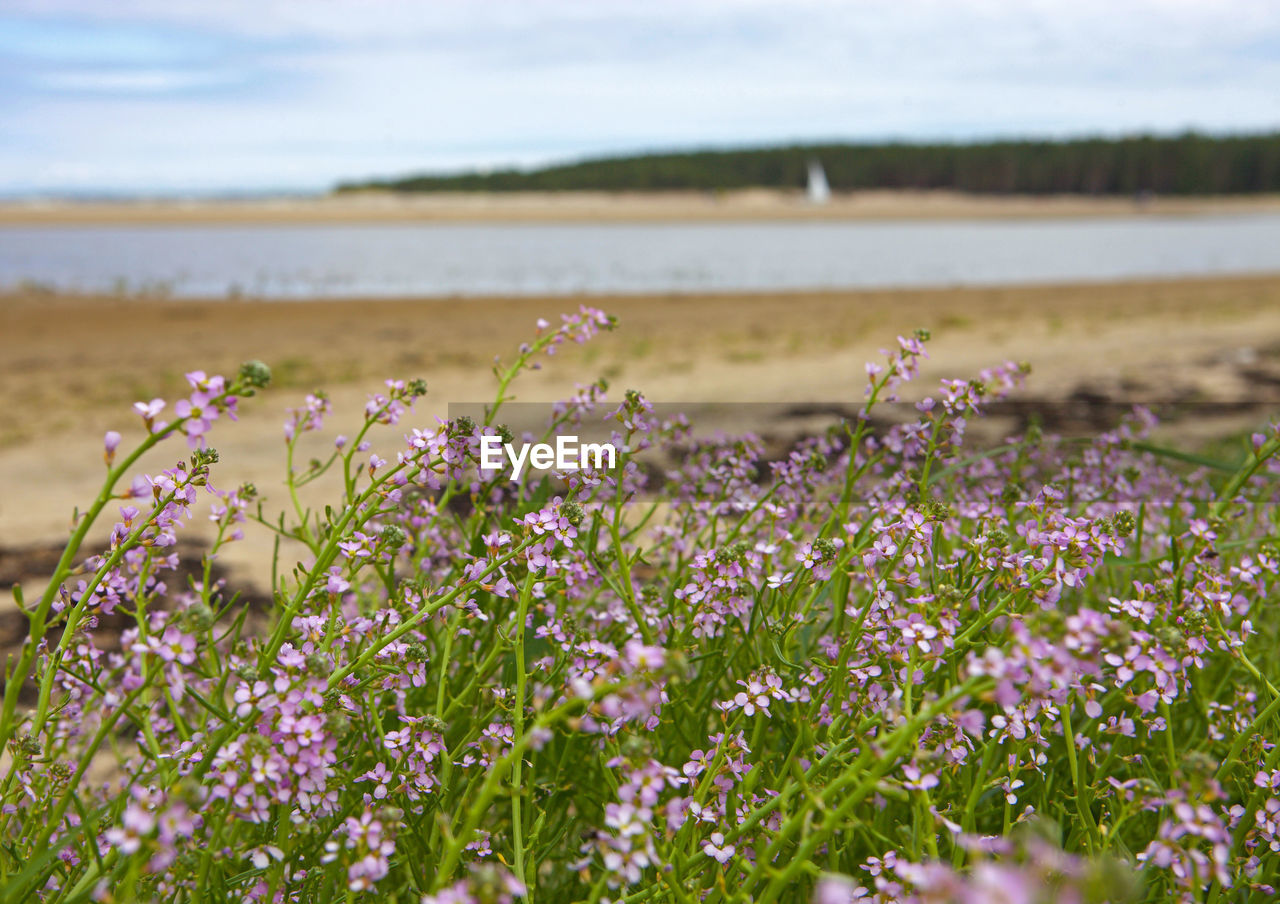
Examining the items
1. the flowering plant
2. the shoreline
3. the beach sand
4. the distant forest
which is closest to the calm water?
the beach sand

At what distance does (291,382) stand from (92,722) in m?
10.6

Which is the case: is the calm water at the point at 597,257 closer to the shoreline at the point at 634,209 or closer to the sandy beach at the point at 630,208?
the shoreline at the point at 634,209

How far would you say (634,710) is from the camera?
135 cm

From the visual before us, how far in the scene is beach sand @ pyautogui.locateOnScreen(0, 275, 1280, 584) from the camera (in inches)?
404

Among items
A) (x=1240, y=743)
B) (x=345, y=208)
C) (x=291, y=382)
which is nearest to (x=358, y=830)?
(x=1240, y=743)

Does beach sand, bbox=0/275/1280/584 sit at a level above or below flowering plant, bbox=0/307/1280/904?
below

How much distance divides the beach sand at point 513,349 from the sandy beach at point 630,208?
197ft

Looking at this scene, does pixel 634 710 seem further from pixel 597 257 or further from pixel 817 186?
pixel 817 186

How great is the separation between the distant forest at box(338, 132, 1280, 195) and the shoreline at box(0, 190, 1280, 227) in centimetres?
240

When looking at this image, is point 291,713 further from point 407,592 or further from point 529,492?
point 529,492

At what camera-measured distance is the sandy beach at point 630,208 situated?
8531cm

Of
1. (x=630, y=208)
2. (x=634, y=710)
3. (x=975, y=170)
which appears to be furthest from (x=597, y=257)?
(x=975, y=170)

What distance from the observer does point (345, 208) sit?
102438mm

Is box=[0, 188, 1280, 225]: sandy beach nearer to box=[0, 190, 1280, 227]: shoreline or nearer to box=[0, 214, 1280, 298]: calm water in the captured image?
box=[0, 190, 1280, 227]: shoreline
